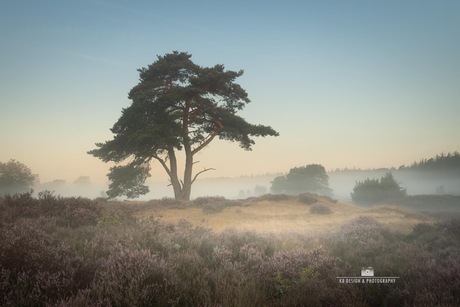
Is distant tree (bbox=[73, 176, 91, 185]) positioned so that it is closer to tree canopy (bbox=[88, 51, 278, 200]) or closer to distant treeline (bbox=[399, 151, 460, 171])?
tree canopy (bbox=[88, 51, 278, 200])

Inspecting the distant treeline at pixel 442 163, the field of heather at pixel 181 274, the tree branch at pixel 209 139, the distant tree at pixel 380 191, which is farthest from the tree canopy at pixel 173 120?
the distant treeline at pixel 442 163

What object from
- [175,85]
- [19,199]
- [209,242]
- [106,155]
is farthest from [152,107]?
[209,242]

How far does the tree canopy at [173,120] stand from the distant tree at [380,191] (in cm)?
3800

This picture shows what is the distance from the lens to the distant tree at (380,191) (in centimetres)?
4784

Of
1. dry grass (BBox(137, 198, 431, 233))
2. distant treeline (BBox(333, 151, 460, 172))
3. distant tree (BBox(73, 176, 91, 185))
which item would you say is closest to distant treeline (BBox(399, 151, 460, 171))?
distant treeline (BBox(333, 151, 460, 172))

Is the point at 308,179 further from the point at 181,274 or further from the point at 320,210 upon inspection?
the point at 181,274

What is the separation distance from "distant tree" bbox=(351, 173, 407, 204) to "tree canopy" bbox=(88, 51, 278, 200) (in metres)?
38.0

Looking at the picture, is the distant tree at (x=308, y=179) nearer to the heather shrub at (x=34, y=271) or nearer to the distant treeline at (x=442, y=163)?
the distant treeline at (x=442, y=163)

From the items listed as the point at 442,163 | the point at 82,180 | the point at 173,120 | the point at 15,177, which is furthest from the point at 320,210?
the point at 82,180

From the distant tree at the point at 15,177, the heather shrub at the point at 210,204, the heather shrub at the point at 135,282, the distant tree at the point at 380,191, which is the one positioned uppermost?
the distant tree at the point at 15,177

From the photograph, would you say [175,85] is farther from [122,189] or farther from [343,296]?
[343,296]

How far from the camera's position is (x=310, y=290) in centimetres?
387

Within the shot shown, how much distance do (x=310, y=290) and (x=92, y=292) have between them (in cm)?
292

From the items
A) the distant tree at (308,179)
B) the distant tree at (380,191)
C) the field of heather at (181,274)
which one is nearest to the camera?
the field of heather at (181,274)
